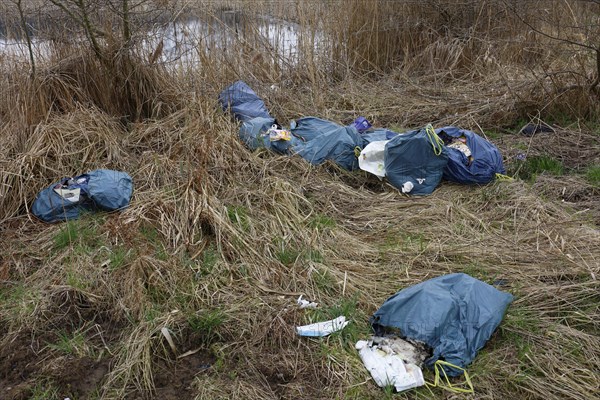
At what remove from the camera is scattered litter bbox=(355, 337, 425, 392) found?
252 cm

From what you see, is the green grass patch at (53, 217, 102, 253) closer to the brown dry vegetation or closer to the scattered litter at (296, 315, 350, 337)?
the brown dry vegetation

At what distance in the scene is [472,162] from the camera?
440 centimetres

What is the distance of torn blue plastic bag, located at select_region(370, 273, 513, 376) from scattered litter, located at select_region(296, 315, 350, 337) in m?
0.15

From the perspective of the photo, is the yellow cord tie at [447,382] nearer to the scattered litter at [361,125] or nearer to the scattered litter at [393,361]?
the scattered litter at [393,361]

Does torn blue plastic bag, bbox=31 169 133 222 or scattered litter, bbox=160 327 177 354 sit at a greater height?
torn blue plastic bag, bbox=31 169 133 222

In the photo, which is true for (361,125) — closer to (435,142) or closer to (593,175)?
(435,142)

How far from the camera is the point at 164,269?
3197 mm

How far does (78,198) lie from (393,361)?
2390 millimetres

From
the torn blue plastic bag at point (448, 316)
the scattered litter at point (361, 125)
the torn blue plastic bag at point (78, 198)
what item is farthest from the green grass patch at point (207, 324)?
the scattered litter at point (361, 125)

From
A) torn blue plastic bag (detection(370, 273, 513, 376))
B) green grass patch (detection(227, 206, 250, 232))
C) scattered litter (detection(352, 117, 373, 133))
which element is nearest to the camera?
torn blue plastic bag (detection(370, 273, 513, 376))

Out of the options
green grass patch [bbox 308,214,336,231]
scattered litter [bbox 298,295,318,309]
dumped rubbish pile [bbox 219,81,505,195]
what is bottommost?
scattered litter [bbox 298,295,318,309]

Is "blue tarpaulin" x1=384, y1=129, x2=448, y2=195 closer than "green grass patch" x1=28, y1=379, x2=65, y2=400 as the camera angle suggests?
No

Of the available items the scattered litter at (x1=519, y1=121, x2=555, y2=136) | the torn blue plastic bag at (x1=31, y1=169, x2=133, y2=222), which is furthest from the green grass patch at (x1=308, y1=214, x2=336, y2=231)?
the scattered litter at (x1=519, y1=121, x2=555, y2=136)

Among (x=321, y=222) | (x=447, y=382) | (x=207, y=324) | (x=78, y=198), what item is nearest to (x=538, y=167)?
(x=321, y=222)
